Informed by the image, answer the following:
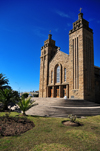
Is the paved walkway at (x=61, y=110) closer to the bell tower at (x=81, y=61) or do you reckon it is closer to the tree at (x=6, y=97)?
the tree at (x=6, y=97)

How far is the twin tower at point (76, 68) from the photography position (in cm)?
1736

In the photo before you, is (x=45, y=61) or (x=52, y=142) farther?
(x=45, y=61)

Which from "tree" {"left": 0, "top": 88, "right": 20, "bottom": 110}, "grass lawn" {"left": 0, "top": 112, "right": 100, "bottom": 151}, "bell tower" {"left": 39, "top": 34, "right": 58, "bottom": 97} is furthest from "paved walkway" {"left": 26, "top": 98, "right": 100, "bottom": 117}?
"bell tower" {"left": 39, "top": 34, "right": 58, "bottom": 97}

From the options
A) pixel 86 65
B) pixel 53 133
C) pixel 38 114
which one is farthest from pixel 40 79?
pixel 53 133

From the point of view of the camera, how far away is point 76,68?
717 inches

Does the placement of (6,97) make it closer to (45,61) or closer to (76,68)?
(76,68)

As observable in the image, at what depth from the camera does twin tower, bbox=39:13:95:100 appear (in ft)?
57.0

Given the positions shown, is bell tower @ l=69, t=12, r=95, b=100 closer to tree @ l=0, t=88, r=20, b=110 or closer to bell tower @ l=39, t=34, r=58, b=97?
bell tower @ l=39, t=34, r=58, b=97

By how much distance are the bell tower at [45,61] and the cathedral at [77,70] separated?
138 cm

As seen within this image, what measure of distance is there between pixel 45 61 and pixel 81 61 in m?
11.0

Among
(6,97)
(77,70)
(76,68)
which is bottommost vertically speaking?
(6,97)

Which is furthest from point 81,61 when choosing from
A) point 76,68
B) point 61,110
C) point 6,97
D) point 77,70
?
point 6,97

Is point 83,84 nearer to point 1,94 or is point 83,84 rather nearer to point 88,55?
point 88,55

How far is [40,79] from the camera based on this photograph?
89.8 feet
